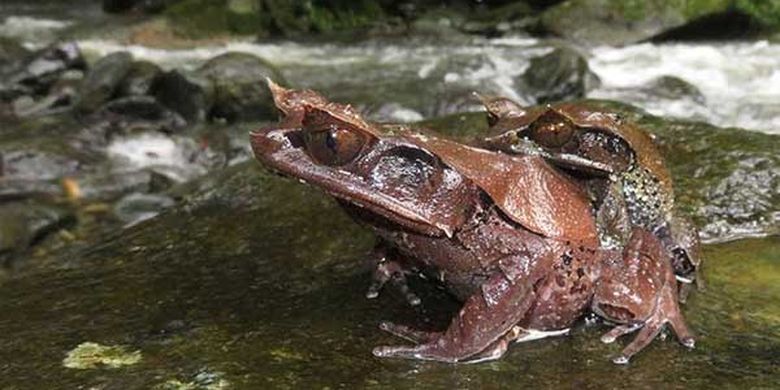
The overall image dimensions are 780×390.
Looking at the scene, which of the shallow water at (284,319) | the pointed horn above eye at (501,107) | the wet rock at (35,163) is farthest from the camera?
the wet rock at (35,163)

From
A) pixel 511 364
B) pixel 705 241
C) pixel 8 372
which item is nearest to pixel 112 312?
pixel 8 372

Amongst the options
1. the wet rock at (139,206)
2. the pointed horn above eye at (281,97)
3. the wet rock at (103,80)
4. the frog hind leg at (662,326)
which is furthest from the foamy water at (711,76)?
the pointed horn above eye at (281,97)

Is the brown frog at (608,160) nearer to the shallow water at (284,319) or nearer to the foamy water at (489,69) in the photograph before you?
the shallow water at (284,319)

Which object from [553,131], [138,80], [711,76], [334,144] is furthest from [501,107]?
[711,76]

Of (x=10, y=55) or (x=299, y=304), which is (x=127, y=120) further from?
(x=299, y=304)

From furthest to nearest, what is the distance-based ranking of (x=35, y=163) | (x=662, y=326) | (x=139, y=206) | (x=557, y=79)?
(x=557, y=79) < (x=35, y=163) < (x=139, y=206) < (x=662, y=326)

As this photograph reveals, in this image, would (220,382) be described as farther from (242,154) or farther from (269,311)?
(242,154)

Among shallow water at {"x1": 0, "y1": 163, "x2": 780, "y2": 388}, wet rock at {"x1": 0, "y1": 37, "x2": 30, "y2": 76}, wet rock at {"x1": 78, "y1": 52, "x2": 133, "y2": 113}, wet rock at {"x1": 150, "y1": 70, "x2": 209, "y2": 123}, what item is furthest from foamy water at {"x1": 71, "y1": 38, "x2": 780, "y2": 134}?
shallow water at {"x1": 0, "y1": 163, "x2": 780, "y2": 388}
